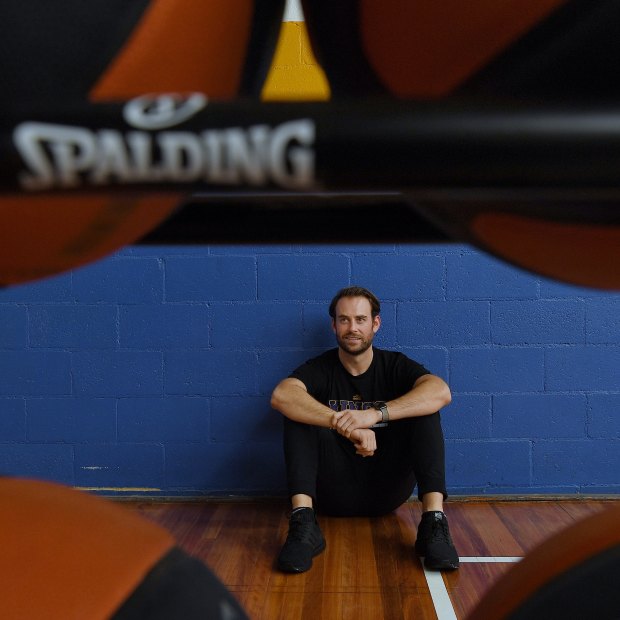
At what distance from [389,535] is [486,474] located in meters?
0.56

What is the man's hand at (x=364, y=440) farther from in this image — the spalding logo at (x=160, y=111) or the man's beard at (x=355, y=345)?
the spalding logo at (x=160, y=111)

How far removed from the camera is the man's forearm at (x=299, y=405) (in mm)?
2387

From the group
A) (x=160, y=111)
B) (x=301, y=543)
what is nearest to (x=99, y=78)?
(x=160, y=111)

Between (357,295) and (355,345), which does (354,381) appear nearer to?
(355,345)

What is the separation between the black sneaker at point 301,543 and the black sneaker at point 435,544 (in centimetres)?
32

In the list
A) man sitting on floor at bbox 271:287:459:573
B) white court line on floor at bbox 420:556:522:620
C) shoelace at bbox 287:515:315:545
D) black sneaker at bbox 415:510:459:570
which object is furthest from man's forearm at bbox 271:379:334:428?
white court line on floor at bbox 420:556:522:620

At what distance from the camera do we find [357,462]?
249 centimetres

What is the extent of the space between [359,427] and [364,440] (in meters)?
0.06

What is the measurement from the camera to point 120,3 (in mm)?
357

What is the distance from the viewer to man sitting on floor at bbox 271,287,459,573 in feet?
7.82

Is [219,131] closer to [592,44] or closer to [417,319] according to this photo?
[592,44]

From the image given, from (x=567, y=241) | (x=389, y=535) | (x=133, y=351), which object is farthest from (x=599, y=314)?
(x=567, y=241)

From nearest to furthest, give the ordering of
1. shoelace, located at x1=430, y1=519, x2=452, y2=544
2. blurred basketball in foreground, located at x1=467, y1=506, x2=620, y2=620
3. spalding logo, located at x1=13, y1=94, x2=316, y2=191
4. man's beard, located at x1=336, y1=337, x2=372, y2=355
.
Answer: spalding logo, located at x1=13, y1=94, x2=316, y2=191 < blurred basketball in foreground, located at x1=467, y1=506, x2=620, y2=620 < shoelace, located at x1=430, y1=519, x2=452, y2=544 < man's beard, located at x1=336, y1=337, x2=372, y2=355

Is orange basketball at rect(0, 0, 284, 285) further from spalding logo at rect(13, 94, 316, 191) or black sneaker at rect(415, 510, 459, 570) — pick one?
black sneaker at rect(415, 510, 459, 570)
